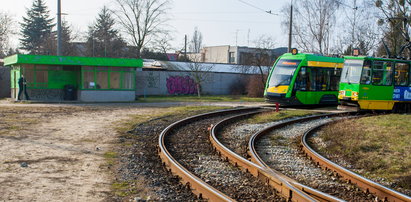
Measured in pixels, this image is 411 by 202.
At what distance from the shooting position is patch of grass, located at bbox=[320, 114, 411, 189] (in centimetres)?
915

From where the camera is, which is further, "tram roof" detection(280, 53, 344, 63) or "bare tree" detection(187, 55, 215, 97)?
"bare tree" detection(187, 55, 215, 97)

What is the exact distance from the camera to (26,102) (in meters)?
27.5

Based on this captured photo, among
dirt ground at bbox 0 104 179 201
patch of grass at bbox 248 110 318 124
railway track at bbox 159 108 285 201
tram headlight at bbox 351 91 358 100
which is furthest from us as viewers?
tram headlight at bbox 351 91 358 100

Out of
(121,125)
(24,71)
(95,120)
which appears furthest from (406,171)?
(24,71)

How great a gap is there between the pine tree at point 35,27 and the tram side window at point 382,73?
58.3m

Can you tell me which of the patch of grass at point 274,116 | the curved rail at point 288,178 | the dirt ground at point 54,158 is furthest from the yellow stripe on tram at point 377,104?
the dirt ground at point 54,158

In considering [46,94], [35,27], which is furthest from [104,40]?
[46,94]

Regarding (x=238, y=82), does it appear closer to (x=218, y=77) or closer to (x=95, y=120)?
(x=218, y=77)

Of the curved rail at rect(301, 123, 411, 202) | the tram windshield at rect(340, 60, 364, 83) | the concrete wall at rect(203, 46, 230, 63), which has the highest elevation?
the concrete wall at rect(203, 46, 230, 63)

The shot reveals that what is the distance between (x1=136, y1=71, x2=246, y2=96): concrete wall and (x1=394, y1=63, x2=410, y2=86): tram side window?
2476 cm

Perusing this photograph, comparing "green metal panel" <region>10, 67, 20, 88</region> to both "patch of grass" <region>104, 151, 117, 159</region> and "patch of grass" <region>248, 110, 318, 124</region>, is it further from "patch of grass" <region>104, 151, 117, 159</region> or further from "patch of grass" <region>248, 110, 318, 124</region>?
"patch of grass" <region>104, 151, 117, 159</region>

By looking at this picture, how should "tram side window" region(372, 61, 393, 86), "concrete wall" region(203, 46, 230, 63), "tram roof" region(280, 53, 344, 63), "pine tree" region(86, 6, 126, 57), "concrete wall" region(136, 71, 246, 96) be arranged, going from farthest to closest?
"concrete wall" region(203, 46, 230, 63), "pine tree" region(86, 6, 126, 57), "concrete wall" region(136, 71, 246, 96), "tram roof" region(280, 53, 344, 63), "tram side window" region(372, 61, 393, 86)

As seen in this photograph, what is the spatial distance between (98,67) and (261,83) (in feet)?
57.0

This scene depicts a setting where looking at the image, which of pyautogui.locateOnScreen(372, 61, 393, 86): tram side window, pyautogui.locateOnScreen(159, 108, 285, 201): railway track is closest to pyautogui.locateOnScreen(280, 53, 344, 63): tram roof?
pyautogui.locateOnScreen(372, 61, 393, 86): tram side window
